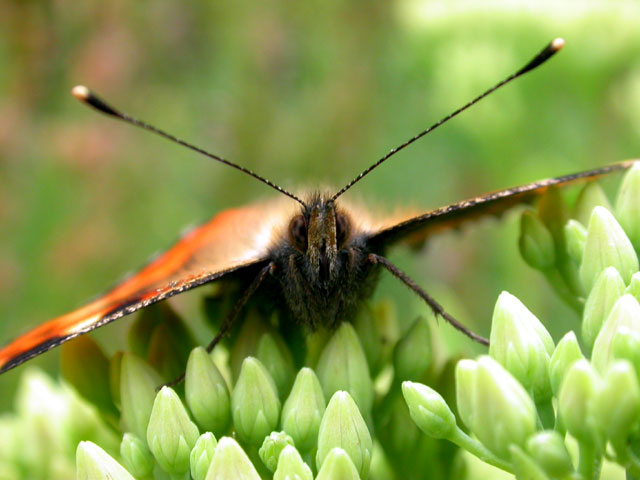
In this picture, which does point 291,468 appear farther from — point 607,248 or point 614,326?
point 607,248

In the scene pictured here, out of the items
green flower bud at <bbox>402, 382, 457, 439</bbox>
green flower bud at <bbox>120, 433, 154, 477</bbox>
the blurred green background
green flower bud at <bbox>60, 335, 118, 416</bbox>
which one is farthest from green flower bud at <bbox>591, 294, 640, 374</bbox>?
the blurred green background

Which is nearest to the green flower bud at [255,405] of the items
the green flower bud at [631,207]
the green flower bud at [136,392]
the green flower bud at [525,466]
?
the green flower bud at [136,392]

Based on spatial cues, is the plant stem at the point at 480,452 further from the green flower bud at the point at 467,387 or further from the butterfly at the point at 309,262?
the butterfly at the point at 309,262

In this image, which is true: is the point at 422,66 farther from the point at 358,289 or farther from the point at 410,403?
the point at 410,403

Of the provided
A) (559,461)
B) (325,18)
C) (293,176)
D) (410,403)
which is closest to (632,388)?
(559,461)

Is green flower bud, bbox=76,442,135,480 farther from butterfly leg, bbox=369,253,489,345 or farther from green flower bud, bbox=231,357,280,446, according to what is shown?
butterfly leg, bbox=369,253,489,345

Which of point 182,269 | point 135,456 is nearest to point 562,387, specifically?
point 135,456
